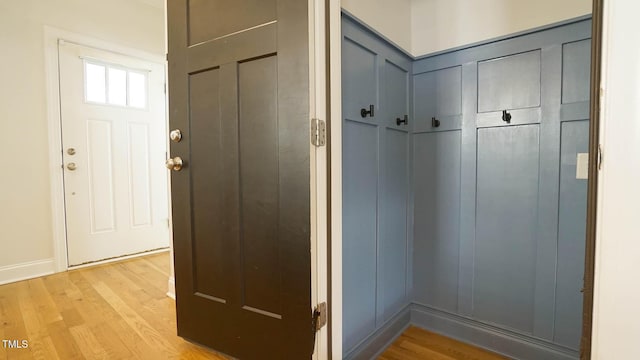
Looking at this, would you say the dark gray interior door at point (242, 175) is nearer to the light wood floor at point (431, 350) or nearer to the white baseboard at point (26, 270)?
the light wood floor at point (431, 350)

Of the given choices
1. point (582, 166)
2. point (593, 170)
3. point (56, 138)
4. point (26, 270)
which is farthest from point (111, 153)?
point (582, 166)

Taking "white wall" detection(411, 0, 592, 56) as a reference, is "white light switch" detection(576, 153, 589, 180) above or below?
below

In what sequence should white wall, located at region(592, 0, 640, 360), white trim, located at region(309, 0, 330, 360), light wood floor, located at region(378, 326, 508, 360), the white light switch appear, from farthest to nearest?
light wood floor, located at region(378, 326, 508, 360) < the white light switch < white trim, located at region(309, 0, 330, 360) < white wall, located at region(592, 0, 640, 360)

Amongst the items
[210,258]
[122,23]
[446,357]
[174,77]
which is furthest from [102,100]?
[446,357]

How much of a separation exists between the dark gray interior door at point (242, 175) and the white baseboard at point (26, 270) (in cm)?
193

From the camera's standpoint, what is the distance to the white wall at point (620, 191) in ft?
1.80

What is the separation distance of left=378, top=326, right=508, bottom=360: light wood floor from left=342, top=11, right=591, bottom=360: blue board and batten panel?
5 centimetres

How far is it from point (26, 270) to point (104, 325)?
1389 millimetres

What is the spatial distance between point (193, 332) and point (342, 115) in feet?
4.29

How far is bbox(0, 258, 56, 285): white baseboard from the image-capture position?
7.80 feet

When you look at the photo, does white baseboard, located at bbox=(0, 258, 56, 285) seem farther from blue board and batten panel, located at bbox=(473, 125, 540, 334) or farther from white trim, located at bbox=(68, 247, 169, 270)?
blue board and batten panel, located at bbox=(473, 125, 540, 334)

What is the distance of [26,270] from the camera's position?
97.1 inches

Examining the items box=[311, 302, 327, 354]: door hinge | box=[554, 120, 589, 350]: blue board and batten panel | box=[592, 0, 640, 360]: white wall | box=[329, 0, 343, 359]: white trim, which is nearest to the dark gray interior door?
box=[311, 302, 327, 354]: door hinge

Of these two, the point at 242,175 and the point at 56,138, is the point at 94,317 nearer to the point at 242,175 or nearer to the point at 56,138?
the point at 242,175
